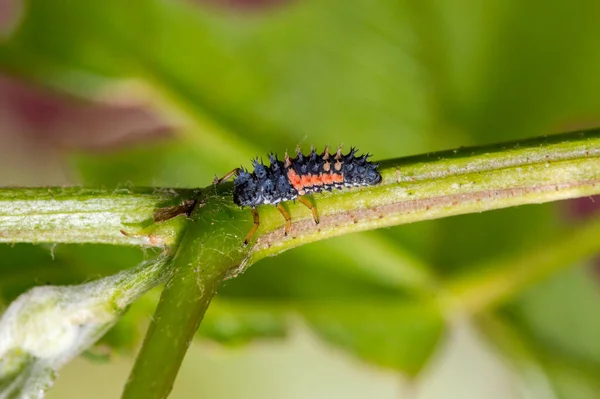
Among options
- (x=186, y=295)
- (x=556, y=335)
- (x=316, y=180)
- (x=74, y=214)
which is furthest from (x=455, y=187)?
(x=556, y=335)

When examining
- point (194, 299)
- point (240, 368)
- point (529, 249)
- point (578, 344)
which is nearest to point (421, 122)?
point (529, 249)

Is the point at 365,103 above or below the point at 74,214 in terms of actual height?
above

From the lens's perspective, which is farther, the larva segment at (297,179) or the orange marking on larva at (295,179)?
the orange marking on larva at (295,179)

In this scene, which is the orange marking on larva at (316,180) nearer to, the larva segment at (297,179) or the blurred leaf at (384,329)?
the larva segment at (297,179)

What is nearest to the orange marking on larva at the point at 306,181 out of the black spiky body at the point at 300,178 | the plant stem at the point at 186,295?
the black spiky body at the point at 300,178

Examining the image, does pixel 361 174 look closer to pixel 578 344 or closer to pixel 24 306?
pixel 24 306

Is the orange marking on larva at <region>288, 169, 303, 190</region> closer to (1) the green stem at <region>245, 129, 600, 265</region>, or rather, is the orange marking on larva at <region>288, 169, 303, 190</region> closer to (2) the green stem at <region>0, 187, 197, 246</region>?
(1) the green stem at <region>245, 129, 600, 265</region>

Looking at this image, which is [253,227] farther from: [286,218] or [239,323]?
[239,323]
